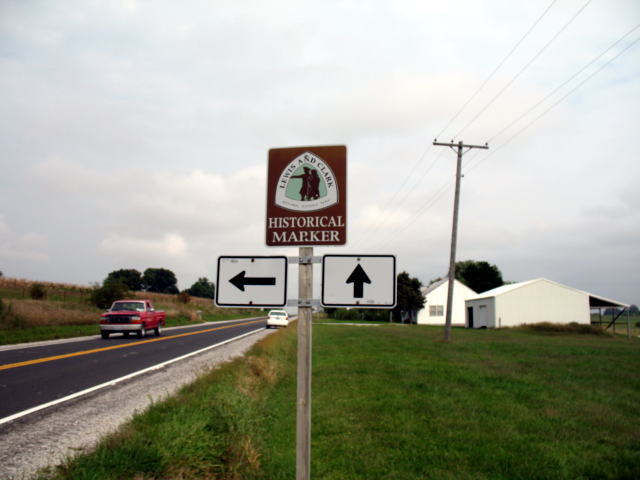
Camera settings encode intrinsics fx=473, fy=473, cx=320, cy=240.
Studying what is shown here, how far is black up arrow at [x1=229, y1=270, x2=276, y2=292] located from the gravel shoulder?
8.35 feet

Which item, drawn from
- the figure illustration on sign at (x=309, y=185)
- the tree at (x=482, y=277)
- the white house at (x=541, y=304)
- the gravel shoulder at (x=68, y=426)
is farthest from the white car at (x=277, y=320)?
the tree at (x=482, y=277)

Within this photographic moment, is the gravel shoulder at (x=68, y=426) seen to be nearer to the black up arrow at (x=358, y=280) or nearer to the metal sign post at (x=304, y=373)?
the metal sign post at (x=304, y=373)

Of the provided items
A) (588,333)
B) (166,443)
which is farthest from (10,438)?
(588,333)

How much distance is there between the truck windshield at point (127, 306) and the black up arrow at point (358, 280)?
23165 mm

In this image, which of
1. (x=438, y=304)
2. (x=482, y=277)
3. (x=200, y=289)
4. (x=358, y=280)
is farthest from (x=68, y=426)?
(x=200, y=289)

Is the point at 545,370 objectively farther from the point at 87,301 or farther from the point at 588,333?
the point at 87,301

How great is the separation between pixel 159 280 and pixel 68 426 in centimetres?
14061

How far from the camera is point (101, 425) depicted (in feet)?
23.1

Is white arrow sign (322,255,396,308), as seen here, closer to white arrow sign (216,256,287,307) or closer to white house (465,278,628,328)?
white arrow sign (216,256,287,307)

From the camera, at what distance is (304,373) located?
3518mm

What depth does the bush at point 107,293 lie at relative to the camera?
124 ft

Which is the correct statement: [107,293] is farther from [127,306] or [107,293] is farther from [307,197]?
[307,197]

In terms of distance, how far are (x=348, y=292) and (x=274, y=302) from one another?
59 cm

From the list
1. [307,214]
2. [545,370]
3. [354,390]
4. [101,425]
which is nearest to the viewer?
[307,214]
